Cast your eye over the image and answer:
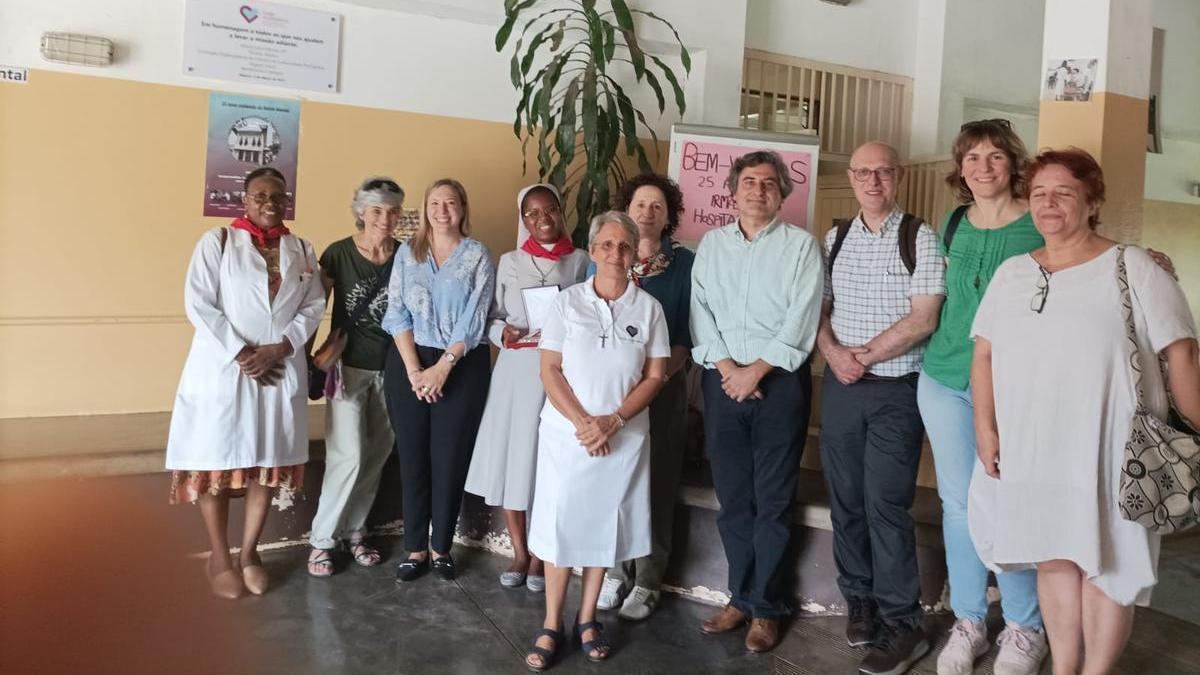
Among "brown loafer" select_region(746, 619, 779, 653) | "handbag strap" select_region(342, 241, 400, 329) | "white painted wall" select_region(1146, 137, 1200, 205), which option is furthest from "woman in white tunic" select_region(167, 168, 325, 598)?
"white painted wall" select_region(1146, 137, 1200, 205)

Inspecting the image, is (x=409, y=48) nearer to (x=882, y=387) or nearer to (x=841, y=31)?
(x=841, y=31)

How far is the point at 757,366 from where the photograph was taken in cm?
251

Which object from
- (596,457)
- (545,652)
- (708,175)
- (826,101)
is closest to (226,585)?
(545,652)

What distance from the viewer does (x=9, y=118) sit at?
3656 millimetres

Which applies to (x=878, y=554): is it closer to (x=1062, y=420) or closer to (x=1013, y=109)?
(x=1062, y=420)

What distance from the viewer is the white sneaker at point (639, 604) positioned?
2854 mm

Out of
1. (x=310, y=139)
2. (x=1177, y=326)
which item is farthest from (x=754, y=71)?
(x=1177, y=326)

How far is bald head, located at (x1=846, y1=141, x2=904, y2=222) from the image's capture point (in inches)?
95.3

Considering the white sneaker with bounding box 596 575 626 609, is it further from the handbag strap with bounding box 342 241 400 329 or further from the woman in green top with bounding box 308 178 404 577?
the handbag strap with bounding box 342 241 400 329

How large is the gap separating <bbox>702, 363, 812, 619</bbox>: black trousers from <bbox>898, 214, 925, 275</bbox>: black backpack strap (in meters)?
0.45

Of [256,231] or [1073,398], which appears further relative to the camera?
[256,231]

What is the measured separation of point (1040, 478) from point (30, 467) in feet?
10.4

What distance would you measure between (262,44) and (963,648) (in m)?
3.95

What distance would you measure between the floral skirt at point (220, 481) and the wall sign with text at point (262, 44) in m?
2.15
